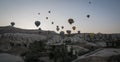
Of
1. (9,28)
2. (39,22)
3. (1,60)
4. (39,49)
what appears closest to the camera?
(1,60)

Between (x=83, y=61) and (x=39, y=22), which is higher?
(x=39, y=22)

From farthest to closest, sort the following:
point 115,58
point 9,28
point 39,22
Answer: point 9,28, point 39,22, point 115,58

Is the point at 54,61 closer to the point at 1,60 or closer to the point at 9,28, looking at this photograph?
the point at 1,60

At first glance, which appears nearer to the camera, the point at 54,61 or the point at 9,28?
the point at 54,61

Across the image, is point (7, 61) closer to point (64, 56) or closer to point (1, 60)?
point (1, 60)

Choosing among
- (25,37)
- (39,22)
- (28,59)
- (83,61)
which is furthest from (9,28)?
(83,61)

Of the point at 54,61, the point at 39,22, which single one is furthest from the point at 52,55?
the point at 39,22

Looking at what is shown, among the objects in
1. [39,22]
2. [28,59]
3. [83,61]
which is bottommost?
[28,59]

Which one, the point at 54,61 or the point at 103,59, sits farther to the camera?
the point at 54,61

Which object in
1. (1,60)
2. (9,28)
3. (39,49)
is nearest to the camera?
(1,60)
